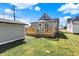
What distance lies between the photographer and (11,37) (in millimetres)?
6723

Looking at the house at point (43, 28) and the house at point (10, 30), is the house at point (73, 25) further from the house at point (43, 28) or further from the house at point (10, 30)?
the house at point (10, 30)

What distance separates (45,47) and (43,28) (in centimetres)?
136

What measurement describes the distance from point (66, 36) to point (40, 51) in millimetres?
1651

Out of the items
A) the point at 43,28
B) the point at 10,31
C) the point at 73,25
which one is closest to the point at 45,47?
the point at 43,28

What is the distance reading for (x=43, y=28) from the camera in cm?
756

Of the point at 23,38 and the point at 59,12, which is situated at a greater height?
the point at 59,12

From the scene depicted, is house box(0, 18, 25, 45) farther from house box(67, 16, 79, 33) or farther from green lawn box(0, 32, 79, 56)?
house box(67, 16, 79, 33)

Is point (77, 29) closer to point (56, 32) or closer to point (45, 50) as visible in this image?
point (56, 32)

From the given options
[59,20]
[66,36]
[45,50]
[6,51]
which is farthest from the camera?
[66,36]

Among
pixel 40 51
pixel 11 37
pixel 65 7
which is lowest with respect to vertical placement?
pixel 40 51

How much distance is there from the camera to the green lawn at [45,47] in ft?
19.6

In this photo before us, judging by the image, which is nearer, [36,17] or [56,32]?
[36,17]

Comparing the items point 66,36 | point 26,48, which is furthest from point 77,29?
point 26,48

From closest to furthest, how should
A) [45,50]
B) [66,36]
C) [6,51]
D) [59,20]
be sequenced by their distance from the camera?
[6,51]
[45,50]
[59,20]
[66,36]
